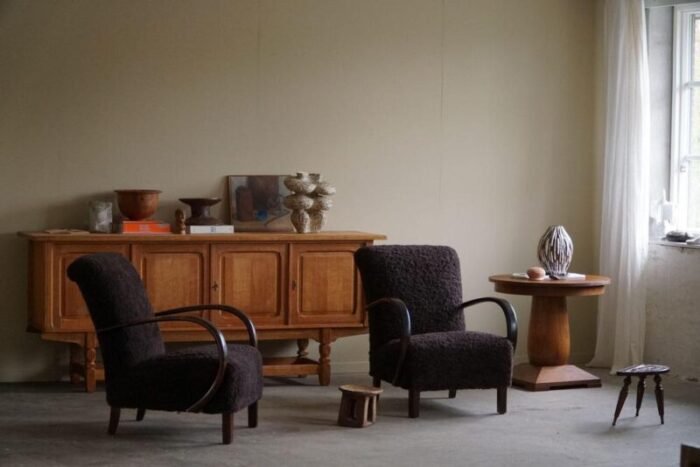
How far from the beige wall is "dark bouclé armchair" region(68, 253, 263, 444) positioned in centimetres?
170

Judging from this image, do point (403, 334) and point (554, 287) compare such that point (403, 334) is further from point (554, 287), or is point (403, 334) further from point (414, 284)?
point (554, 287)

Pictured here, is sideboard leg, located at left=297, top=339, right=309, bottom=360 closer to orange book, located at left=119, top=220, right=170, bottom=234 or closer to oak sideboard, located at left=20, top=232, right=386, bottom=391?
oak sideboard, located at left=20, top=232, right=386, bottom=391

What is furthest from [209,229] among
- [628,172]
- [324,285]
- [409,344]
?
[628,172]

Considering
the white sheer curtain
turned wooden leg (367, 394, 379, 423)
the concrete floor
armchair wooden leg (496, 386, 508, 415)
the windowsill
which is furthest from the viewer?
the white sheer curtain

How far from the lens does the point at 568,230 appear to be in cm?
786

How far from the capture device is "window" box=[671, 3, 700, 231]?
293 inches

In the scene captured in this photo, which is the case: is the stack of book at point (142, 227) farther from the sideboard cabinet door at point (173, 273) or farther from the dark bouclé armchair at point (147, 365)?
the dark bouclé armchair at point (147, 365)

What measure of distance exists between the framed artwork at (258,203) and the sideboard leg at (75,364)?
4.15 feet

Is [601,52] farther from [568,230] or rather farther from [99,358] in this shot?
[99,358]

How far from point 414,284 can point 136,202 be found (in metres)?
1.79

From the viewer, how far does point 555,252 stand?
677 cm

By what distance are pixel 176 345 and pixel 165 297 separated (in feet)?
2.20

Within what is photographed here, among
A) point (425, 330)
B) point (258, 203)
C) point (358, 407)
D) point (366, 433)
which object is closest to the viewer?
point (366, 433)

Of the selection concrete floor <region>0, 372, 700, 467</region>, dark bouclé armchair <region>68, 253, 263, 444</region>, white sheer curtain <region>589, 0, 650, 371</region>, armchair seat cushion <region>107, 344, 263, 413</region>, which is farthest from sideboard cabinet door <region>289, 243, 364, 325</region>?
white sheer curtain <region>589, 0, 650, 371</region>
